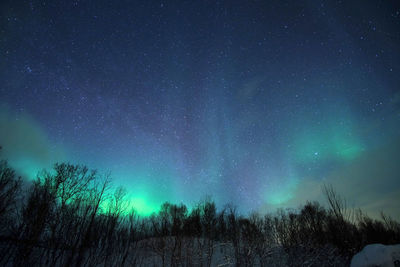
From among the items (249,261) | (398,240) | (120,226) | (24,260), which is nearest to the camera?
(24,260)

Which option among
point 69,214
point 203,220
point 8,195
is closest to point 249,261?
point 69,214

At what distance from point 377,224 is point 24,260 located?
167 ft

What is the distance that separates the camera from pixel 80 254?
8.70 metres

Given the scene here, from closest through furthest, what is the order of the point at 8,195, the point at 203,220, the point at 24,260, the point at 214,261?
the point at 24,260 → the point at 8,195 → the point at 214,261 → the point at 203,220

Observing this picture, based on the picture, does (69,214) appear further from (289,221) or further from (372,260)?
(289,221)

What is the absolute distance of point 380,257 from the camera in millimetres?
8398

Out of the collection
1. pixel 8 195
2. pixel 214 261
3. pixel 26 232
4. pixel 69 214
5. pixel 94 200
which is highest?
pixel 8 195

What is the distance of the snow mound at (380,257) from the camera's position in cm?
828

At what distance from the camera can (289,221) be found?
33.7 metres

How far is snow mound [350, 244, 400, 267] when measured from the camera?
27.2ft

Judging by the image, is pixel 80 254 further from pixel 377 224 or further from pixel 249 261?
pixel 377 224

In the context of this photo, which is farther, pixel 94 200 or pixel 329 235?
pixel 329 235

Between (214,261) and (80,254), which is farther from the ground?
(80,254)

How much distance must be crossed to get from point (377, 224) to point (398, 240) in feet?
27.6
